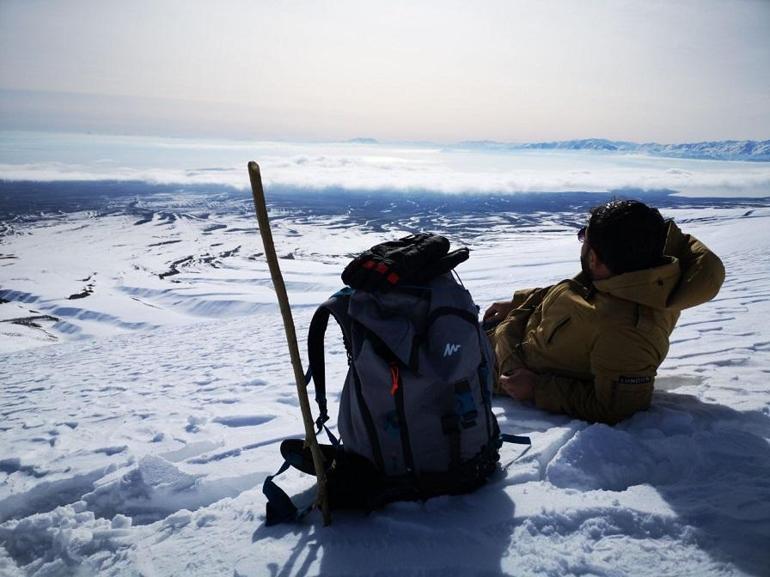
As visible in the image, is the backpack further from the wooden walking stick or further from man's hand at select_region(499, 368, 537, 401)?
man's hand at select_region(499, 368, 537, 401)

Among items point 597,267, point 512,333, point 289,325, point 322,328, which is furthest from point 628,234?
point 289,325

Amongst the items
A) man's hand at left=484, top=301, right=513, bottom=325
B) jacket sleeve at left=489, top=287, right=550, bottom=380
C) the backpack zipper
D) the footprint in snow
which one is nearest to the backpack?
the backpack zipper

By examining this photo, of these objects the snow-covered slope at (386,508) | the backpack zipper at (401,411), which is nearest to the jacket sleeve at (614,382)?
the snow-covered slope at (386,508)

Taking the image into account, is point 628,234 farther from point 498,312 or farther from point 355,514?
point 355,514

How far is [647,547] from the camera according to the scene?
5.05 feet

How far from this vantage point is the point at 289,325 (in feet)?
5.30

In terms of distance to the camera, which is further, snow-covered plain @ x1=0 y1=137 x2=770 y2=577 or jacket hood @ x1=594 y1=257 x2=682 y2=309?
jacket hood @ x1=594 y1=257 x2=682 y2=309

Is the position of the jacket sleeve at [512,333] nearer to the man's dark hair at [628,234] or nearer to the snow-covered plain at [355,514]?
the snow-covered plain at [355,514]

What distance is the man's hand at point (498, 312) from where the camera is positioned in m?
3.25

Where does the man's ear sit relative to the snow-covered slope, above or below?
above

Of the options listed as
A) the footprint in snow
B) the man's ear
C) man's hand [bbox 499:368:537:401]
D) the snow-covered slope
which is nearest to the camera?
the snow-covered slope

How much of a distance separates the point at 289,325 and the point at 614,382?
1.65 meters

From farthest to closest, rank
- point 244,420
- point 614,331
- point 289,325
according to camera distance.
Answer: point 244,420 → point 614,331 → point 289,325

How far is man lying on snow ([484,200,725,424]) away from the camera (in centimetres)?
211
